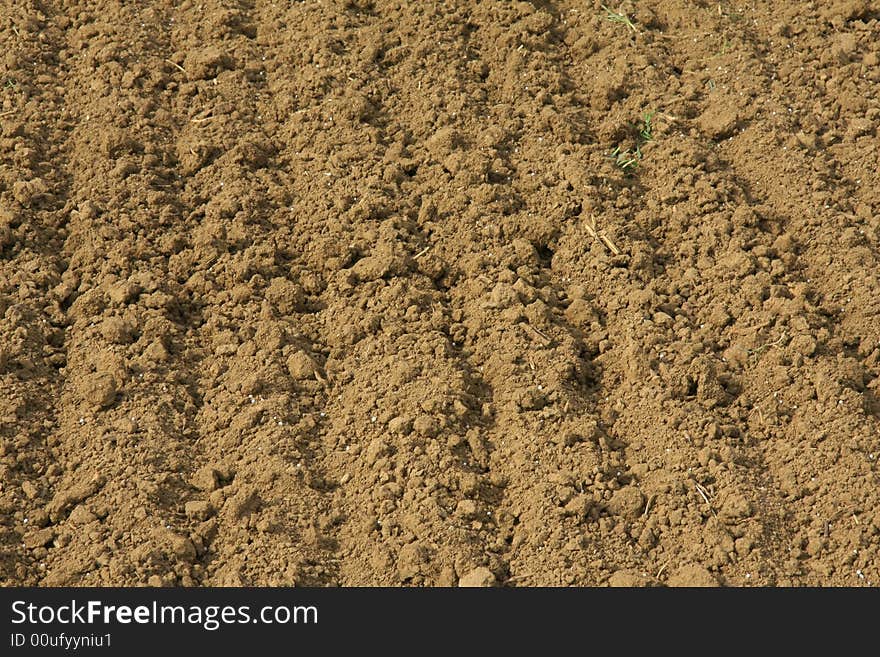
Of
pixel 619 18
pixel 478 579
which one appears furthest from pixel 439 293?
pixel 619 18

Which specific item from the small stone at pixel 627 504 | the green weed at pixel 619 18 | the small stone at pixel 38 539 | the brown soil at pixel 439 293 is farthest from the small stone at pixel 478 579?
the green weed at pixel 619 18

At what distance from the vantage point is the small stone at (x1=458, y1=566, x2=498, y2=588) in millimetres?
3812

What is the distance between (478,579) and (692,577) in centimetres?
75

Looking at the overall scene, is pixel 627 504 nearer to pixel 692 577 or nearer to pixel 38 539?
pixel 692 577

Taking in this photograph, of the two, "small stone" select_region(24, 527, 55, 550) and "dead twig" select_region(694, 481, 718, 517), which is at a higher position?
"small stone" select_region(24, 527, 55, 550)

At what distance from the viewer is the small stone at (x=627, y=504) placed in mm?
4074

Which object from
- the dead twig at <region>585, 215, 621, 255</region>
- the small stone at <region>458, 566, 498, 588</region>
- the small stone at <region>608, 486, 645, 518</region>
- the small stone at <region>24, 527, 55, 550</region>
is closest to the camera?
the small stone at <region>458, 566, 498, 588</region>

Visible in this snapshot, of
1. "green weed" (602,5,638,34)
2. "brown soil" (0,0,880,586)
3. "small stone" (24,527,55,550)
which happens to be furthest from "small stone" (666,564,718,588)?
"green weed" (602,5,638,34)

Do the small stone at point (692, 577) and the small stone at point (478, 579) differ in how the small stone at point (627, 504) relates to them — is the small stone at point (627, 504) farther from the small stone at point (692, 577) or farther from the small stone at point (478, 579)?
the small stone at point (478, 579)

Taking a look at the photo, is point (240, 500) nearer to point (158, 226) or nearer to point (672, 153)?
point (158, 226)

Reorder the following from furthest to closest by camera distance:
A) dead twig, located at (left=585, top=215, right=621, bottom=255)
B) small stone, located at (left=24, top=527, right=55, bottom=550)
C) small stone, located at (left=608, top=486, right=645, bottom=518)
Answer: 1. dead twig, located at (left=585, top=215, right=621, bottom=255)
2. small stone, located at (left=608, top=486, right=645, bottom=518)
3. small stone, located at (left=24, top=527, right=55, bottom=550)

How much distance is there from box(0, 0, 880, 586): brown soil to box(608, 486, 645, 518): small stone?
0.01 m

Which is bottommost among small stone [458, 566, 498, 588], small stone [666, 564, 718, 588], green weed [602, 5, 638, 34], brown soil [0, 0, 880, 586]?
small stone [666, 564, 718, 588]

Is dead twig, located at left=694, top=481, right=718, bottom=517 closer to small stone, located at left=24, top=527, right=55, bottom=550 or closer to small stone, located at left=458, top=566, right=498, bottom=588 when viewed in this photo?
small stone, located at left=458, top=566, right=498, bottom=588
